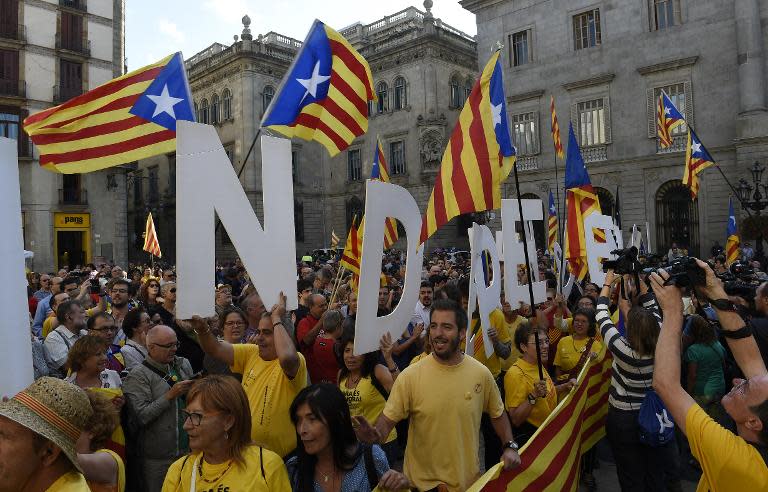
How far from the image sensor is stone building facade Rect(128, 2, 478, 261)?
33156mm

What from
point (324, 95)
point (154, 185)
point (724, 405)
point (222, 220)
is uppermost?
point (154, 185)

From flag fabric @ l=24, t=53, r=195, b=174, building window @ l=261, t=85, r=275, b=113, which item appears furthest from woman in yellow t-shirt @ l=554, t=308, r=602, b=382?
building window @ l=261, t=85, r=275, b=113

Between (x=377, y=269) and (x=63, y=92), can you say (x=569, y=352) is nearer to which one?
(x=377, y=269)

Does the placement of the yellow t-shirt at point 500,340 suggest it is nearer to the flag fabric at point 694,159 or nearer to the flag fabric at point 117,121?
the flag fabric at point 117,121

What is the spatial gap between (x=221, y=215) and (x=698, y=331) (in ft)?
14.7

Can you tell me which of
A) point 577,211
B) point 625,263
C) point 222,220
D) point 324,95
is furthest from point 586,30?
point 222,220

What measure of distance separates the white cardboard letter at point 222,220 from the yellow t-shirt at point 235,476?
97 cm

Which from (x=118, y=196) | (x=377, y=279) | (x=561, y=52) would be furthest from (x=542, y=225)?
(x=377, y=279)

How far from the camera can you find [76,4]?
28.6 m

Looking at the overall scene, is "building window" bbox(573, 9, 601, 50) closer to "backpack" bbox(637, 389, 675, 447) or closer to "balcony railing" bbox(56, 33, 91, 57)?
"balcony railing" bbox(56, 33, 91, 57)

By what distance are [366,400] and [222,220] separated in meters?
1.68

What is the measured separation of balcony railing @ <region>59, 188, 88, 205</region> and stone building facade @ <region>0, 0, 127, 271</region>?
43mm

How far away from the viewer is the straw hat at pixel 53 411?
1861mm

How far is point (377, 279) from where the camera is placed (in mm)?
3961
